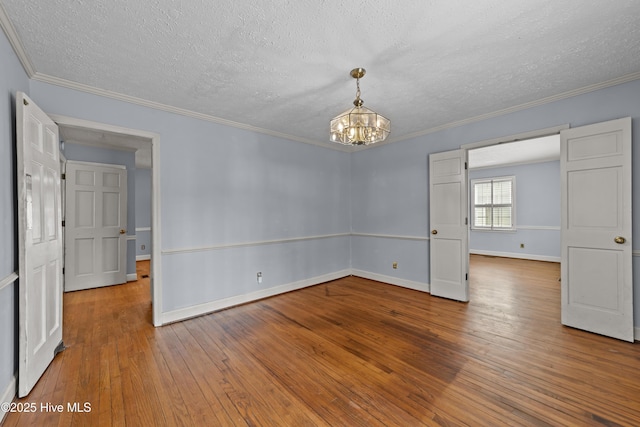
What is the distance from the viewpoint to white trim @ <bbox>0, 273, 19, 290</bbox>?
170 centimetres

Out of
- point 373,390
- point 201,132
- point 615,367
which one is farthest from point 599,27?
point 201,132

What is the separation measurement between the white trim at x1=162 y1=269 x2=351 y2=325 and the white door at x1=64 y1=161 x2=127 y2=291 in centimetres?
257

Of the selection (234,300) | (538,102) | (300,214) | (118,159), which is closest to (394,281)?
(300,214)

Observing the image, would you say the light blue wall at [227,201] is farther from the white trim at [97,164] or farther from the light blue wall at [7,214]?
the white trim at [97,164]

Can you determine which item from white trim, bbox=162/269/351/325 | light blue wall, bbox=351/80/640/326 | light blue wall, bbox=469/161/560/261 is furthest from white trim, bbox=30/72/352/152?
light blue wall, bbox=469/161/560/261

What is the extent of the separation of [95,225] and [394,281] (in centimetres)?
531

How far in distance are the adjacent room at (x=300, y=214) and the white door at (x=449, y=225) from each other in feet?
0.09

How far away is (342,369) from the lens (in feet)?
7.31

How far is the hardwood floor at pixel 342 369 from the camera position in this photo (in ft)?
5.70

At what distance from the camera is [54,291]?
8.06ft

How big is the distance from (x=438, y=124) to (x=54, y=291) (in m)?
4.86

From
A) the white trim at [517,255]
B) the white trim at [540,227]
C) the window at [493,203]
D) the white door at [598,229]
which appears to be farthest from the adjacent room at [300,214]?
the window at [493,203]

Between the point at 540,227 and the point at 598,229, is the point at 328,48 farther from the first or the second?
the point at 540,227

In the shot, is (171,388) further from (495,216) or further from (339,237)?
(495,216)
